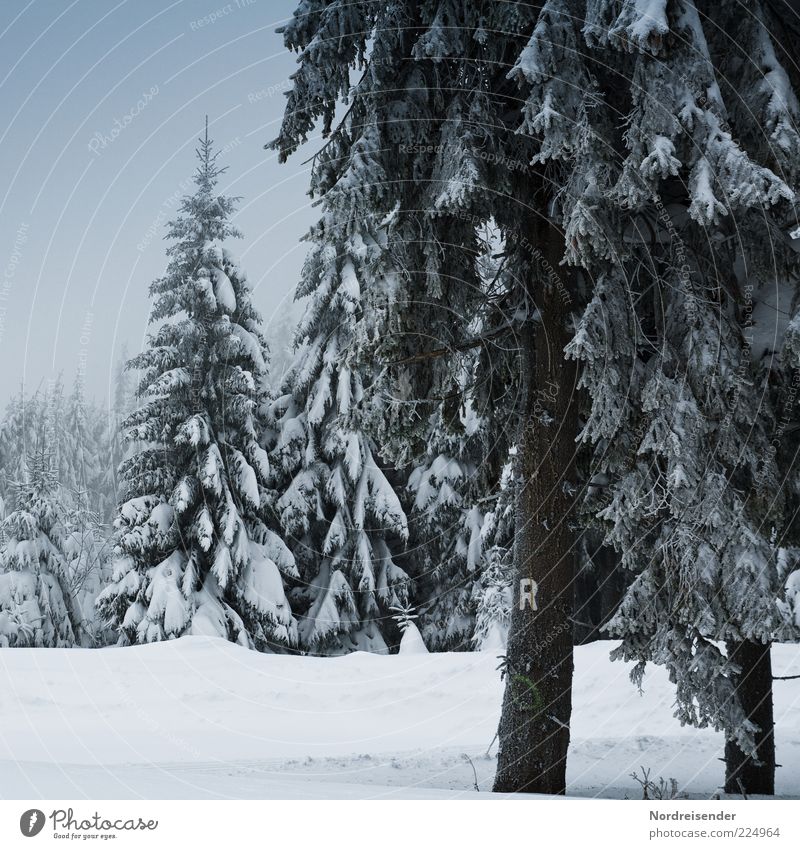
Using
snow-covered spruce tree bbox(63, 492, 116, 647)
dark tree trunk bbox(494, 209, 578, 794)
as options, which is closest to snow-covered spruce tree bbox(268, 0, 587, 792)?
dark tree trunk bbox(494, 209, 578, 794)

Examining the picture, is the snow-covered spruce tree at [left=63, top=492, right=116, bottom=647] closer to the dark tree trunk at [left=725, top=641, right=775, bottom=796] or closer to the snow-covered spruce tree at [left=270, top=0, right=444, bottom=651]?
the snow-covered spruce tree at [left=270, top=0, right=444, bottom=651]

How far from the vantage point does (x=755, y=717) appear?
25.4ft

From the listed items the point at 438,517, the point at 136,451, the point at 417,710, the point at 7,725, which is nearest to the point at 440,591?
the point at 438,517

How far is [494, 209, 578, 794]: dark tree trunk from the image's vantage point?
704cm

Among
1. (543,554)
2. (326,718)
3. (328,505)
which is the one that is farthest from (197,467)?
(543,554)

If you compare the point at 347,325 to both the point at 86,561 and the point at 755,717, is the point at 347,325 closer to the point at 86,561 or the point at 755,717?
the point at 755,717

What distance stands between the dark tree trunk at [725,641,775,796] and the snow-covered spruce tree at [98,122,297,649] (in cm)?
1238

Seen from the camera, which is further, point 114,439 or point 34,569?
point 114,439

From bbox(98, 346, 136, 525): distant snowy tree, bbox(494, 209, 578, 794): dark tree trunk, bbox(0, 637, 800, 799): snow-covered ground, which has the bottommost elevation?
bbox(0, 637, 800, 799): snow-covered ground

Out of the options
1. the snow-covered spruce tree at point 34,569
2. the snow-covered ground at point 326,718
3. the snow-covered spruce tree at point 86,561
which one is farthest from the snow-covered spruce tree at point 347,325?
the snow-covered spruce tree at point 86,561

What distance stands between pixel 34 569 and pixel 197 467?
4514mm

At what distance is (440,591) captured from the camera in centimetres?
2225

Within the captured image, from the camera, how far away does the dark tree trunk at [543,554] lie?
704cm
